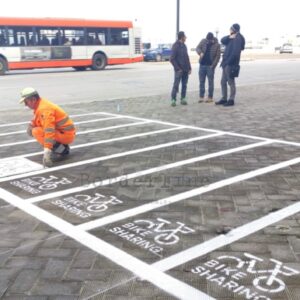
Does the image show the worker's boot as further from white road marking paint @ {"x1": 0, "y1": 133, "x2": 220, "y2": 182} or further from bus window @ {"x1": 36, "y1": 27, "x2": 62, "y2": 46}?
bus window @ {"x1": 36, "y1": 27, "x2": 62, "y2": 46}

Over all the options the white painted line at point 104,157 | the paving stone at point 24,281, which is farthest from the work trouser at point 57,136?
the paving stone at point 24,281

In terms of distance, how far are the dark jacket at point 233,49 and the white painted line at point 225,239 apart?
21.3 ft

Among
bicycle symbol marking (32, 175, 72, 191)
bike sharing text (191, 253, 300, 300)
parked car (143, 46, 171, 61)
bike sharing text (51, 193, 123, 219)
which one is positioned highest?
bike sharing text (191, 253, 300, 300)

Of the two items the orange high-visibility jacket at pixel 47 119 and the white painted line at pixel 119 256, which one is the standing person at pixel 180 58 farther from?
the white painted line at pixel 119 256

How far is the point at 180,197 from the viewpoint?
4484 mm

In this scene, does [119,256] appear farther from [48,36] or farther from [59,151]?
[48,36]

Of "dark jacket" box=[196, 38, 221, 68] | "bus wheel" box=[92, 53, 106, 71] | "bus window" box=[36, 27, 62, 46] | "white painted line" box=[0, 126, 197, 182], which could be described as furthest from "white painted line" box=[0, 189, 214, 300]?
"bus wheel" box=[92, 53, 106, 71]

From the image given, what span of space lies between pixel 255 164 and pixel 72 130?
262 centimetres

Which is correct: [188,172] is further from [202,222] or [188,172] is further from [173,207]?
[202,222]

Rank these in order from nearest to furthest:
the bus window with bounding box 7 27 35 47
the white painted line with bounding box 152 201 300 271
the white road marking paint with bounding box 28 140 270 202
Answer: the white painted line with bounding box 152 201 300 271
the white road marking paint with bounding box 28 140 270 202
the bus window with bounding box 7 27 35 47

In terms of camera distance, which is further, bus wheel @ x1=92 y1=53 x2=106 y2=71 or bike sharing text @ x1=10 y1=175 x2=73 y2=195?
bus wheel @ x1=92 y1=53 x2=106 y2=71

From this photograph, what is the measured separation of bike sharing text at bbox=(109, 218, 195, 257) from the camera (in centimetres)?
342

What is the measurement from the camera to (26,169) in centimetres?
556

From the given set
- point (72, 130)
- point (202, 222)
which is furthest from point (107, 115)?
point (202, 222)
